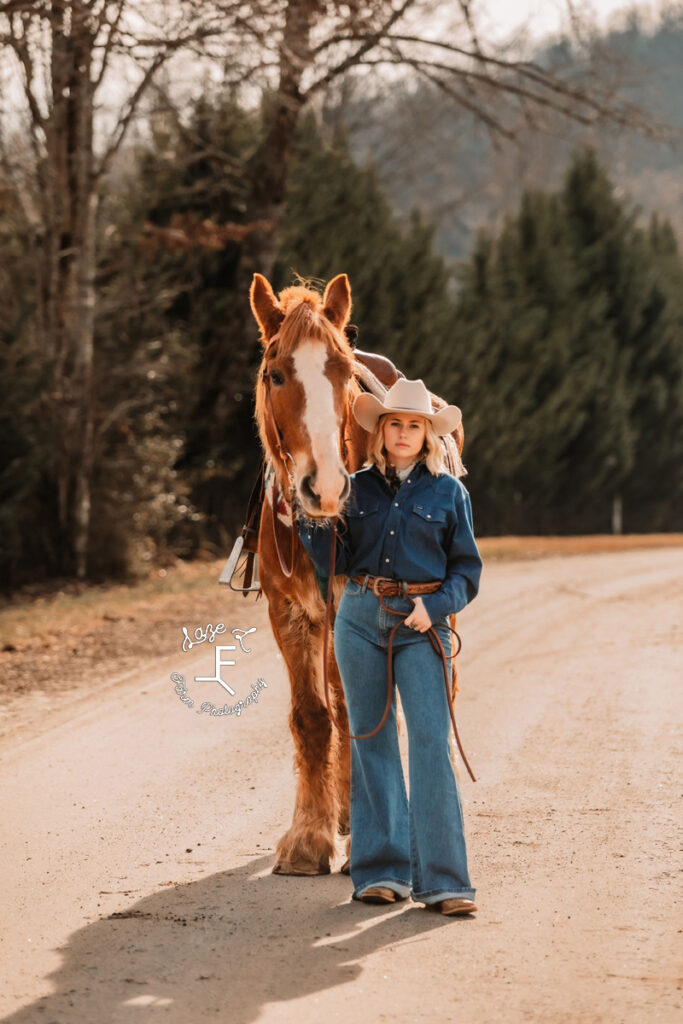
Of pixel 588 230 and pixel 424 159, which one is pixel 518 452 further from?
pixel 424 159

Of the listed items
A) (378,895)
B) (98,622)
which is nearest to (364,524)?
(378,895)

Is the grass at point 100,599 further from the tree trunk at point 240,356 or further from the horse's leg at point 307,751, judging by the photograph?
the horse's leg at point 307,751

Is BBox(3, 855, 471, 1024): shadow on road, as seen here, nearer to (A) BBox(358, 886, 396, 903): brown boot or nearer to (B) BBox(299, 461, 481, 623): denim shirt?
(A) BBox(358, 886, 396, 903): brown boot

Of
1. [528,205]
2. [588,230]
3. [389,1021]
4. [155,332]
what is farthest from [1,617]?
[588,230]

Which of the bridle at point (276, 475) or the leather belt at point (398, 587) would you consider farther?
the bridle at point (276, 475)

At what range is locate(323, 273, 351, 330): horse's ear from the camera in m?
5.21

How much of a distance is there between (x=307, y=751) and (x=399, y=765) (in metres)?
0.56

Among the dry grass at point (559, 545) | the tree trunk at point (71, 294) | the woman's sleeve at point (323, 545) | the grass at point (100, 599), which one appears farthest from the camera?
the dry grass at point (559, 545)

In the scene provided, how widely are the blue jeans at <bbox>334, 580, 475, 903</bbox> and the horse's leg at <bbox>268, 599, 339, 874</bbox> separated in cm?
36

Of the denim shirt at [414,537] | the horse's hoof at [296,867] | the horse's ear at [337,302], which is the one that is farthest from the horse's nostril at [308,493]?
the horse's hoof at [296,867]

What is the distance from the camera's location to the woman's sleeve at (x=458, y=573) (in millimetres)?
4719

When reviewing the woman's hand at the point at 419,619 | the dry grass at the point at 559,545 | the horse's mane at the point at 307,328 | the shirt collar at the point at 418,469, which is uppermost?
the horse's mane at the point at 307,328

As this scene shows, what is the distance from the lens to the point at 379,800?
4.81 meters

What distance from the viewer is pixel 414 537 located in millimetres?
4781
